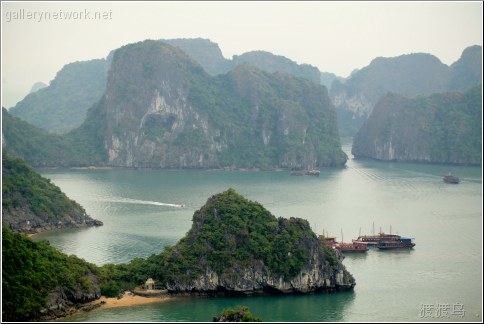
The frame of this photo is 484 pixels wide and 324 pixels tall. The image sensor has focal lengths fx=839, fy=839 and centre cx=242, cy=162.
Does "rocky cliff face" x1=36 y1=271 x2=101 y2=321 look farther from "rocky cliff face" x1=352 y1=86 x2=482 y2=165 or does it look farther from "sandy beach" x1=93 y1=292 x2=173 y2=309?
"rocky cliff face" x1=352 y1=86 x2=482 y2=165

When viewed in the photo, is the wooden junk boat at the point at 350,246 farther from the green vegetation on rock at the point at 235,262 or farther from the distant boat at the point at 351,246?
the green vegetation on rock at the point at 235,262

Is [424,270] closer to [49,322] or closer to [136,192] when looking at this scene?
[49,322]

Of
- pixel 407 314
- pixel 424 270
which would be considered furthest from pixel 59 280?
pixel 424 270

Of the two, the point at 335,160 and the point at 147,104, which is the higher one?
the point at 147,104

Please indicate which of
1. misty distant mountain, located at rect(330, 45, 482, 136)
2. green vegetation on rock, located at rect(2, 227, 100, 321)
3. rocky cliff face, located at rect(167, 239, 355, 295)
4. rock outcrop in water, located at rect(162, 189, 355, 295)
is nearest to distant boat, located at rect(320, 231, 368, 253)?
rock outcrop in water, located at rect(162, 189, 355, 295)

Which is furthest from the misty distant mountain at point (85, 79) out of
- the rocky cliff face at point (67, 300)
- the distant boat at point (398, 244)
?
the rocky cliff face at point (67, 300)
